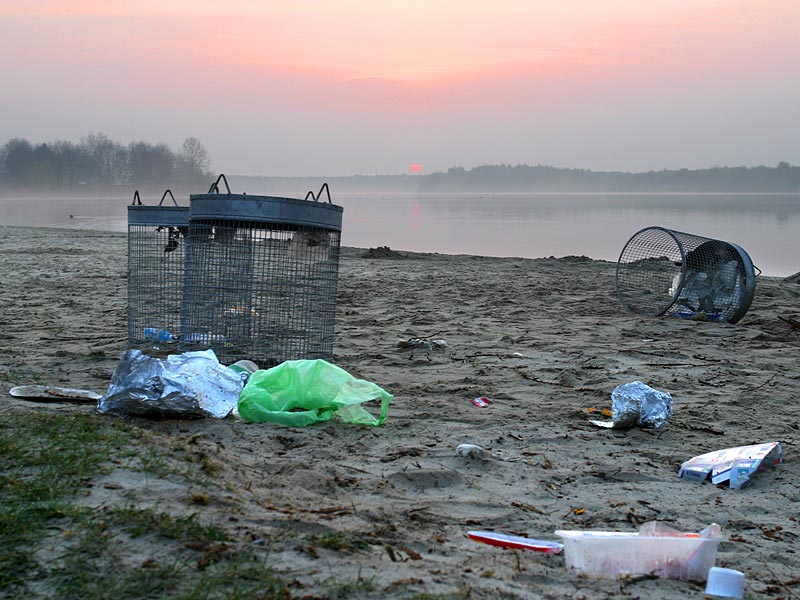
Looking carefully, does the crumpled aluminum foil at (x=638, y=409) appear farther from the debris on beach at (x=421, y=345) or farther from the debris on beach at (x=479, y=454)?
the debris on beach at (x=421, y=345)

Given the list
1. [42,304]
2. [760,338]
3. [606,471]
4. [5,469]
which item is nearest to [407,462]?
[606,471]

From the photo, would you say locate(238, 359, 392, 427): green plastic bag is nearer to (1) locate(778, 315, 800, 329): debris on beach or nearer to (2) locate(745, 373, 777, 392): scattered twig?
(2) locate(745, 373, 777, 392): scattered twig

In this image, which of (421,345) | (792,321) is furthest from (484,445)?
(792,321)

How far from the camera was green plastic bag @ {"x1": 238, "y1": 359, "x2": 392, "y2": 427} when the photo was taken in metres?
4.60

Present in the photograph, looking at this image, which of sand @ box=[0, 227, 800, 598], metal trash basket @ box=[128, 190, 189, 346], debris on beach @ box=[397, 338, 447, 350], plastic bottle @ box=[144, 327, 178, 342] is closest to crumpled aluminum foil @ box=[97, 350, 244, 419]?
sand @ box=[0, 227, 800, 598]

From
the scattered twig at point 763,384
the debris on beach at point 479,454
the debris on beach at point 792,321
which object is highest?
the debris on beach at point 792,321

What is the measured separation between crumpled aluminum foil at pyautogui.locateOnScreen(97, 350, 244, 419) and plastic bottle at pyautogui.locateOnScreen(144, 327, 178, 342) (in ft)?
6.20

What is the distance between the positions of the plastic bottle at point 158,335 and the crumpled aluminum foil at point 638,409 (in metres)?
3.52

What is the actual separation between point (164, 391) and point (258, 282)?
146 cm

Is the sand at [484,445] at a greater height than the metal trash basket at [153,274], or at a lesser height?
lesser

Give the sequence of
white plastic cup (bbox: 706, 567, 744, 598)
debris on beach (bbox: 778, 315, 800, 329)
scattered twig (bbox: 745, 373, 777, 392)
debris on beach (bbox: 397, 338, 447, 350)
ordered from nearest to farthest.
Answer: white plastic cup (bbox: 706, 567, 744, 598), scattered twig (bbox: 745, 373, 777, 392), debris on beach (bbox: 397, 338, 447, 350), debris on beach (bbox: 778, 315, 800, 329)

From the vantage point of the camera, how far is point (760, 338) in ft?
26.4

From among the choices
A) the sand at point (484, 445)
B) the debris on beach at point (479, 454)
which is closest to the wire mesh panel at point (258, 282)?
the sand at point (484, 445)

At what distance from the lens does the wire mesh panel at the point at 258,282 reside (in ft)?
18.5
